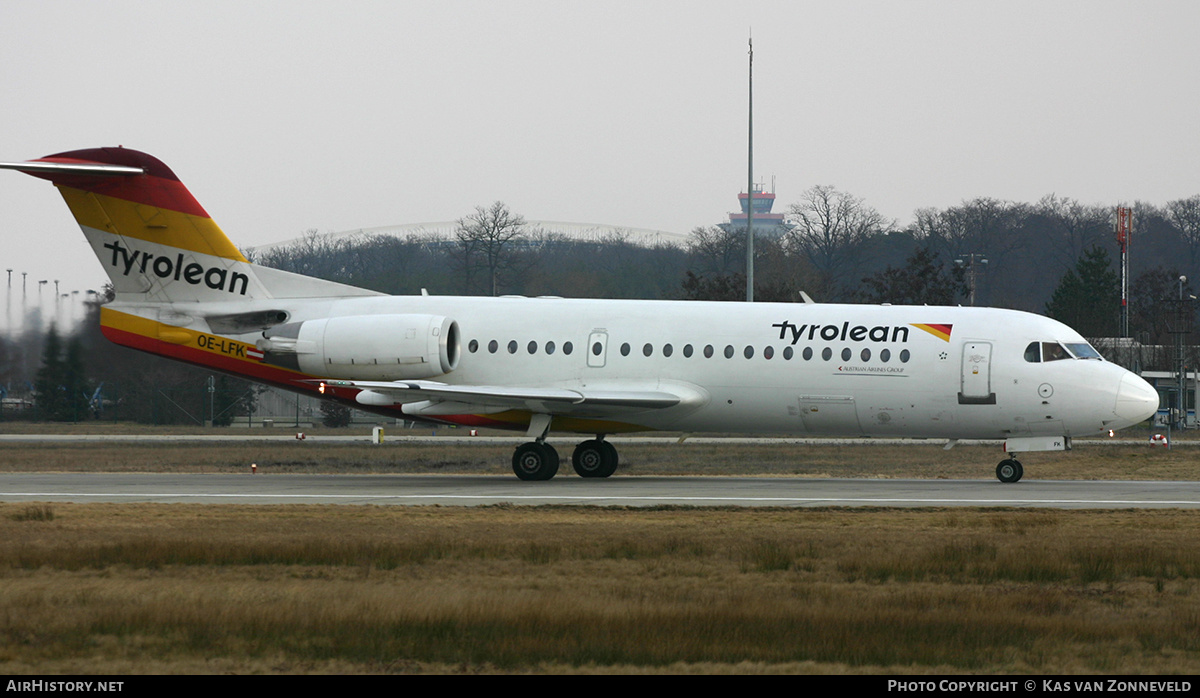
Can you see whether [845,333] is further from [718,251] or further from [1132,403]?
[718,251]

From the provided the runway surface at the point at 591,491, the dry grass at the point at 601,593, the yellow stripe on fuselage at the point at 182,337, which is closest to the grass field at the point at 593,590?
the dry grass at the point at 601,593

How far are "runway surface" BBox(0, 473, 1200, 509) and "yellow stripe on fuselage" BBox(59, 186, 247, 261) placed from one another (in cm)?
502

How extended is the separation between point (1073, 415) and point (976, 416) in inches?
69.8

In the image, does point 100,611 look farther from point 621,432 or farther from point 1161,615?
point 621,432

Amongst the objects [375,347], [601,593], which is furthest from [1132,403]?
[601,593]

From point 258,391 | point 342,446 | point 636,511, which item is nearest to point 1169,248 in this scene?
point 258,391

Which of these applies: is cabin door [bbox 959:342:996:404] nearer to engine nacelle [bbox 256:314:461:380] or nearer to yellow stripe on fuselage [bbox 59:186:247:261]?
engine nacelle [bbox 256:314:461:380]

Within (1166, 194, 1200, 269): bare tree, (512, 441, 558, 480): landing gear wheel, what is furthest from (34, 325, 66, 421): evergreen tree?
(1166, 194, 1200, 269): bare tree

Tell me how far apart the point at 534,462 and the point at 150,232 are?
31.6 feet

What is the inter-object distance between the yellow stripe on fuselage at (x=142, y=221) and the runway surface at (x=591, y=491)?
16.5 ft

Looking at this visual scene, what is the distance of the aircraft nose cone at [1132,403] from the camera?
24891 mm

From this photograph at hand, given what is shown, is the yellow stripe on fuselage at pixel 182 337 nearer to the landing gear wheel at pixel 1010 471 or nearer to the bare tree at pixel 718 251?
the landing gear wheel at pixel 1010 471

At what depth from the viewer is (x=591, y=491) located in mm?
23953

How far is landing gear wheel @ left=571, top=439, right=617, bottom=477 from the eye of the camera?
91.3ft
